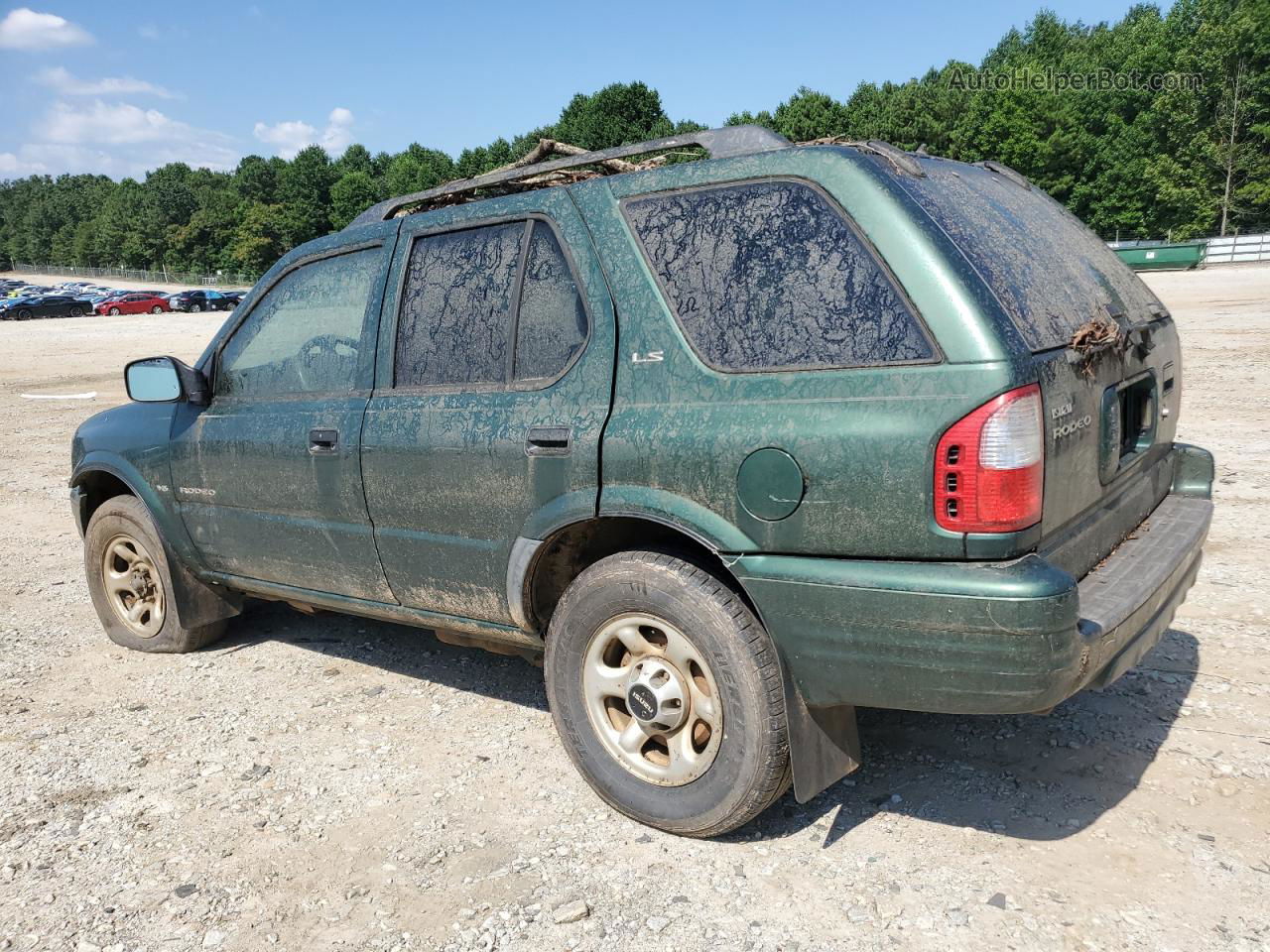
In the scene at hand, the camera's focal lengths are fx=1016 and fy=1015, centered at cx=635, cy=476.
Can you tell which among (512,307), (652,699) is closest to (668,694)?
(652,699)

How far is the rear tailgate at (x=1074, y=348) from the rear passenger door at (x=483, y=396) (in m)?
1.13

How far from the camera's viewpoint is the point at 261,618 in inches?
218

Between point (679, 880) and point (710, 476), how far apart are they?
116cm

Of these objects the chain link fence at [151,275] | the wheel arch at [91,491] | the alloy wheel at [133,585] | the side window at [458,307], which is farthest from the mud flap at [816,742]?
the chain link fence at [151,275]

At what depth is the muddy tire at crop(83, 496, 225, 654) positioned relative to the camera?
15.7ft

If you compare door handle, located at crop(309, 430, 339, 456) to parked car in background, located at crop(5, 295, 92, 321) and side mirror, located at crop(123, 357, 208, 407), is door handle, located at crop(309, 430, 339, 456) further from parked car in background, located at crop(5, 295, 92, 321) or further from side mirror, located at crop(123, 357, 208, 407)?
parked car in background, located at crop(5, 295, 92, 321)

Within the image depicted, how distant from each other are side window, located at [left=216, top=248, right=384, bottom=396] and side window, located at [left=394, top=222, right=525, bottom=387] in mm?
249

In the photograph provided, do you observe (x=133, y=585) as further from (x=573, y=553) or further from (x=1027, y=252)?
(x=1027, y=252)

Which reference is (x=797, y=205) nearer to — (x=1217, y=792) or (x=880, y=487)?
(x=880, y=487)

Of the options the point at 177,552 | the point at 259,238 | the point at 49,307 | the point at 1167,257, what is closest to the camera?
the point at 177,552

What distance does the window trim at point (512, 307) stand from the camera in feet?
10.6

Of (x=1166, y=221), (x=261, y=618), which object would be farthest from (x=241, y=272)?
(x=261, y=618)

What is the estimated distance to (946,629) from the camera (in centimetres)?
249

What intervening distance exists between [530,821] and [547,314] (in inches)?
64.5
